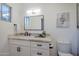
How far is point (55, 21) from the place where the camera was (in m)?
1.45

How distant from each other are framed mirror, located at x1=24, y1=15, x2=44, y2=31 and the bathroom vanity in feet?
0.40

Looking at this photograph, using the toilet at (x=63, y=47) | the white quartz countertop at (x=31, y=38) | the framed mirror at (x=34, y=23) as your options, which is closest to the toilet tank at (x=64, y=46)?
the toilet at (x=63, y=47)

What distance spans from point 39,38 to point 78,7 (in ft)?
2.03

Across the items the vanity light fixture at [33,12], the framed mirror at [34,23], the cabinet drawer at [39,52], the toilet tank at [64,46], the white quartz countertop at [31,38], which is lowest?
the cabinet drawer at [39,52]

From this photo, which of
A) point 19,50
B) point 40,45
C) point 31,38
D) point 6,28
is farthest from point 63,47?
point 6,28

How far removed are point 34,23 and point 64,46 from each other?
0.49m

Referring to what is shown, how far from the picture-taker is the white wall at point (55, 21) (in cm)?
140

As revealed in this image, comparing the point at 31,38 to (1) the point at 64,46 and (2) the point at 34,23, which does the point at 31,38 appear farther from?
(1) the point at 64,46

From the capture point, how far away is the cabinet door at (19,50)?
1409 mm

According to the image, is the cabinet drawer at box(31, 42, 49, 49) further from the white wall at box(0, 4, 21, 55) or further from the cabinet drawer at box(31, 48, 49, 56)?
the white wall at box(0, 4, 21, 55)

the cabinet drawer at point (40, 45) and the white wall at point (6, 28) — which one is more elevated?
the white wall at point (6, 28)

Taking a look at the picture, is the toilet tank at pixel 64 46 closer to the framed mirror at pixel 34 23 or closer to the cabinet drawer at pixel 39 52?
the cabinet drawer at pixel 39 52

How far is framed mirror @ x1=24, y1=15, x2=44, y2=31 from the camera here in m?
1.45

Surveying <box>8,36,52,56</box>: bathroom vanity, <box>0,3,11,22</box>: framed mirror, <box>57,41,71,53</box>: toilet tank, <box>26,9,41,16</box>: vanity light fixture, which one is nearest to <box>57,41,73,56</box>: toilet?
<box>57,41,71,53</box>: toilet tank
